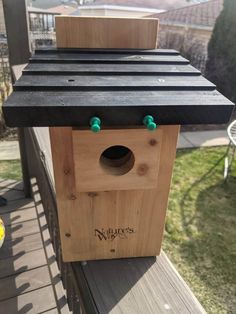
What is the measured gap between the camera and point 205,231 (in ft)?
8.65

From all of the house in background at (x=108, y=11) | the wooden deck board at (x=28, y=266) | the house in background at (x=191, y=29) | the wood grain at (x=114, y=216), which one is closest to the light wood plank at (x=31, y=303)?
the wooden deck board at (x=28, y=266)

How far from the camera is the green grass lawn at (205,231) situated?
2.12m

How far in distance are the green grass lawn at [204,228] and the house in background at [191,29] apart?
3.25 metres

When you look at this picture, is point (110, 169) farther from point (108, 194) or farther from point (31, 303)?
point (31, 303)

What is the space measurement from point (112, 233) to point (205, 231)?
79.1 inches

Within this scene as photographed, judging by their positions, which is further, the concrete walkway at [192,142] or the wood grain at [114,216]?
the concrete walkway at [192,142]

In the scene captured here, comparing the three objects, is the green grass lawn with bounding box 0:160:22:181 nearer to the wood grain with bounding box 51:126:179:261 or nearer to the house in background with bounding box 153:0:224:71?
the wood grain with bounding box 51:126:179:261

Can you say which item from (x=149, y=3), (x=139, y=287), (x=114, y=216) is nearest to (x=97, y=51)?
(x=114, y=216)

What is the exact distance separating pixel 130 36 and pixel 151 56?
0.31 ft

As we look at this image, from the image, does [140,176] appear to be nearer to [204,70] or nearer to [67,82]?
[67,82]

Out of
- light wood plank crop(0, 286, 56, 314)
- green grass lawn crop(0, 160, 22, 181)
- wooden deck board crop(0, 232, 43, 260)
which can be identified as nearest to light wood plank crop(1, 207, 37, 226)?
wooden deck board crop(0, 232, 43, 260)

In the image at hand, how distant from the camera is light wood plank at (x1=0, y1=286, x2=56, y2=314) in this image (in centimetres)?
151

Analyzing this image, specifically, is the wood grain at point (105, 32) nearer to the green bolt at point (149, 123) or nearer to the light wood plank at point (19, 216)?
the green bolt at point (149, 123)

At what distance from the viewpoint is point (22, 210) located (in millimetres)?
2252
